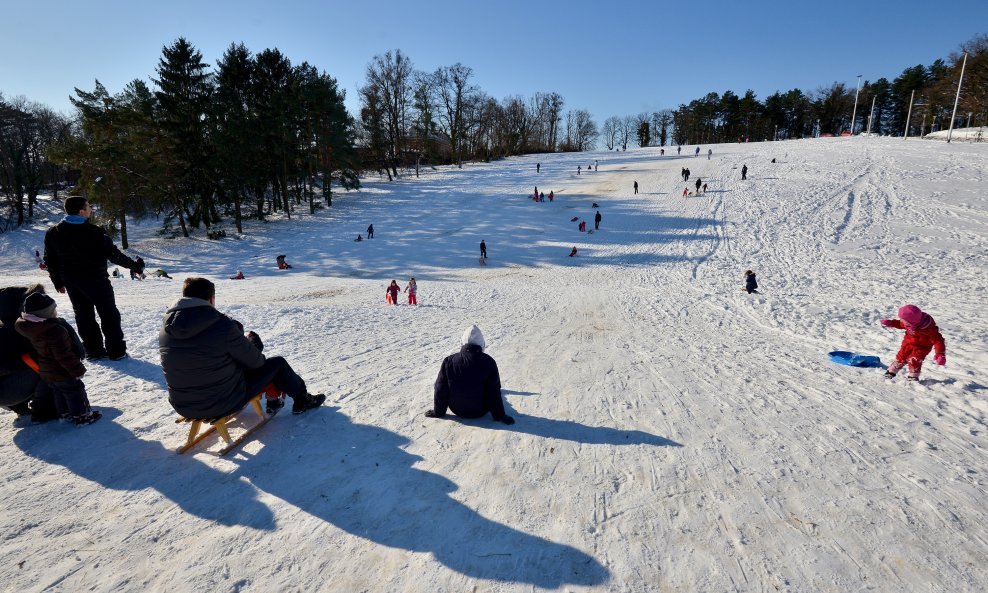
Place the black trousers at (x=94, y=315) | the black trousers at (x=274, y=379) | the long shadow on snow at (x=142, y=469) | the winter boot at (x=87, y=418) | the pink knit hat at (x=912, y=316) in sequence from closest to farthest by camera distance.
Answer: the long shadow on snow at (x=142, y=469), the black trousers at (x=274, y=379), the winter boot at (x=87, y=418), the black trousers at (x=94, y=315), the pink knit hat at (x=912, y=316)

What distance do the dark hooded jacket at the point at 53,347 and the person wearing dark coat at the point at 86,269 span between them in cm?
142

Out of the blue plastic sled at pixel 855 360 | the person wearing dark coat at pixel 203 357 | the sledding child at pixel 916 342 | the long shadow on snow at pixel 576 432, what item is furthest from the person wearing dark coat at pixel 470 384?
the blue plastic sled at pixel 855 360

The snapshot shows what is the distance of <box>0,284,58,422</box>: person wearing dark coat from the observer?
3805mm

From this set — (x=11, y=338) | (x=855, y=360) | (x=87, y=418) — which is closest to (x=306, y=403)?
(x=87, y=418)

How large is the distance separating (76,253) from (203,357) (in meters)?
3.60

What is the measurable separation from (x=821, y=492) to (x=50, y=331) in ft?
22.9

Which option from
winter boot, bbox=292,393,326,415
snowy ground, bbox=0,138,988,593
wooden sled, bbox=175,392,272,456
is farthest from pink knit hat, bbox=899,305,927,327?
wooden sled, bbox=175,392,272,456

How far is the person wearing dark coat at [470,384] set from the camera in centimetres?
447

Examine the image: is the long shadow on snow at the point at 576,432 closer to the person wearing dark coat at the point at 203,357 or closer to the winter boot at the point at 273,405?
the winter boot at the point at 273,405

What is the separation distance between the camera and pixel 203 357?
11.1ft

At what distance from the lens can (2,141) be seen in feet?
134

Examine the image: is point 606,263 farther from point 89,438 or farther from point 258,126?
point 258,126

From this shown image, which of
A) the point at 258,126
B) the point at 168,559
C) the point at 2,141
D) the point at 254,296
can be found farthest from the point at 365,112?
the point at 168,559

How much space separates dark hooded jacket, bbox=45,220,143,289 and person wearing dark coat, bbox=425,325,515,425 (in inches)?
167
